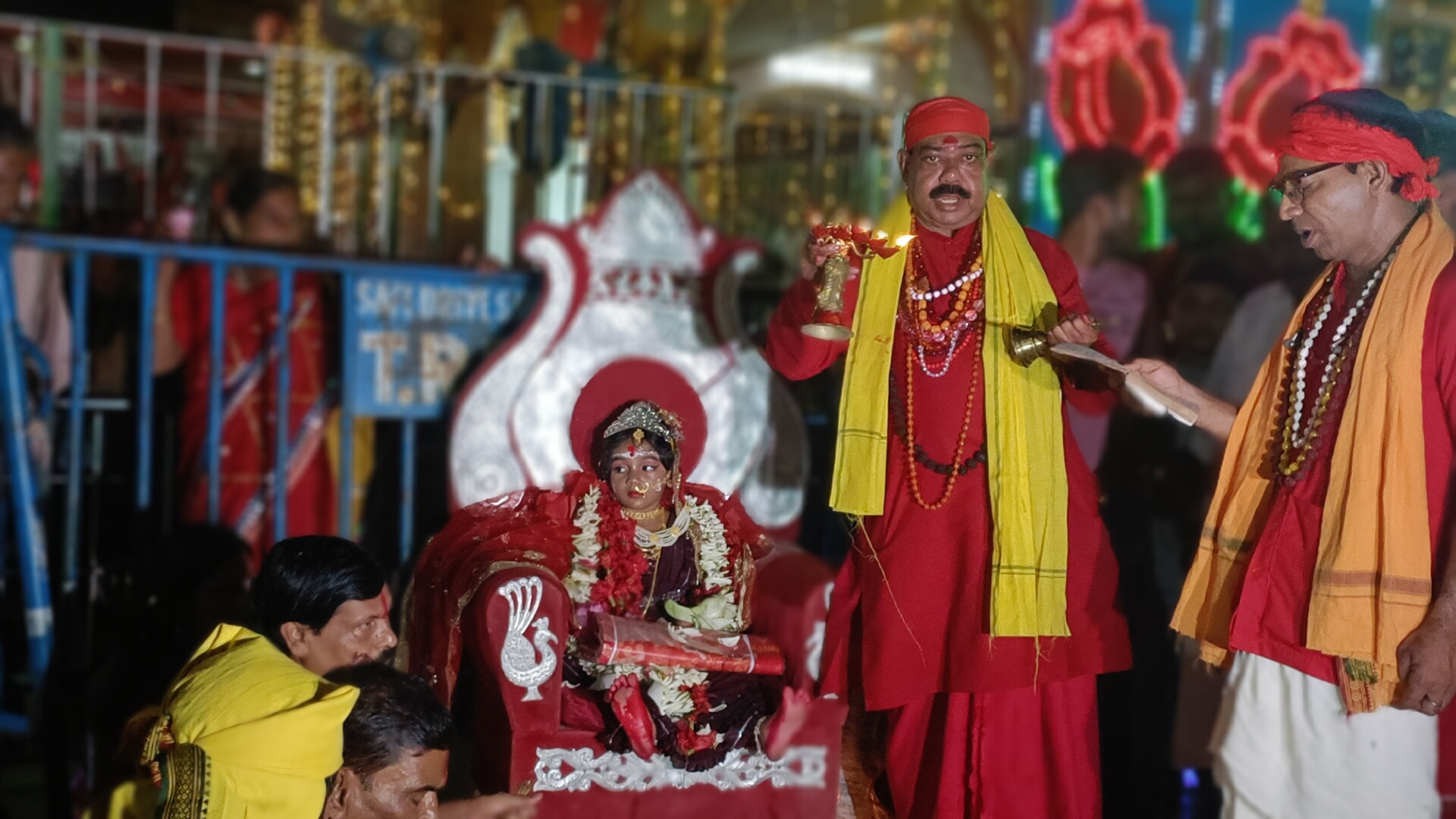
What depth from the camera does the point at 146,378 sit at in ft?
17.1

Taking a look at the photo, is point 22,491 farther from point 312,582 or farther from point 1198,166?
point 1198,166

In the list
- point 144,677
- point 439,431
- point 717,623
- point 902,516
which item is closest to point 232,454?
point 439,431

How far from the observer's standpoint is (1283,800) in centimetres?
308

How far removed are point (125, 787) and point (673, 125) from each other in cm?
610

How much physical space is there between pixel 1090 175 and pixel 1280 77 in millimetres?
2162

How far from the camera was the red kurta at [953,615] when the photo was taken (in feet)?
10.4

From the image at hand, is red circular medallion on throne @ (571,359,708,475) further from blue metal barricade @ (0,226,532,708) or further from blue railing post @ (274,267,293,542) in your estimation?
blue railing post @ (274,267,293,542)

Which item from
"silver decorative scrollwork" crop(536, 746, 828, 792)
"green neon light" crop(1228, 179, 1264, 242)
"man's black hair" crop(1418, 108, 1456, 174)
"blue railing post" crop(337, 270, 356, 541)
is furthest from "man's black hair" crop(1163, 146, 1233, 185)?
"silver decorative scrollwork" crop(536, 746, 828, 792)

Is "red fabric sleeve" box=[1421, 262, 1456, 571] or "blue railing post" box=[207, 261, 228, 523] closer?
"red fabric sleeve" box=[1421, 262, 1456, 571]

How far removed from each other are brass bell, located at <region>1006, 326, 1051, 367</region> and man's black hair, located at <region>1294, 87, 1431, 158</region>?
0.73 meters

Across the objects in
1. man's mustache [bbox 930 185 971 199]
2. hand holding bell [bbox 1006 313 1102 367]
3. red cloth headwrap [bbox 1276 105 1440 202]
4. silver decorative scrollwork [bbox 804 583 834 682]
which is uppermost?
red cloth headwrap [bbox 1276 105 1440 202]

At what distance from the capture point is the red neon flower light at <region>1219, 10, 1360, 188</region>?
7.53m

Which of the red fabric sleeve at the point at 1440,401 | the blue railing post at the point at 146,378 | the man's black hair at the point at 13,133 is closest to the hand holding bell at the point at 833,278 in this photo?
the red fabric sleeve at the point at 1440,401

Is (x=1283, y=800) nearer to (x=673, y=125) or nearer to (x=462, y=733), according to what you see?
(x=462, y=733)
